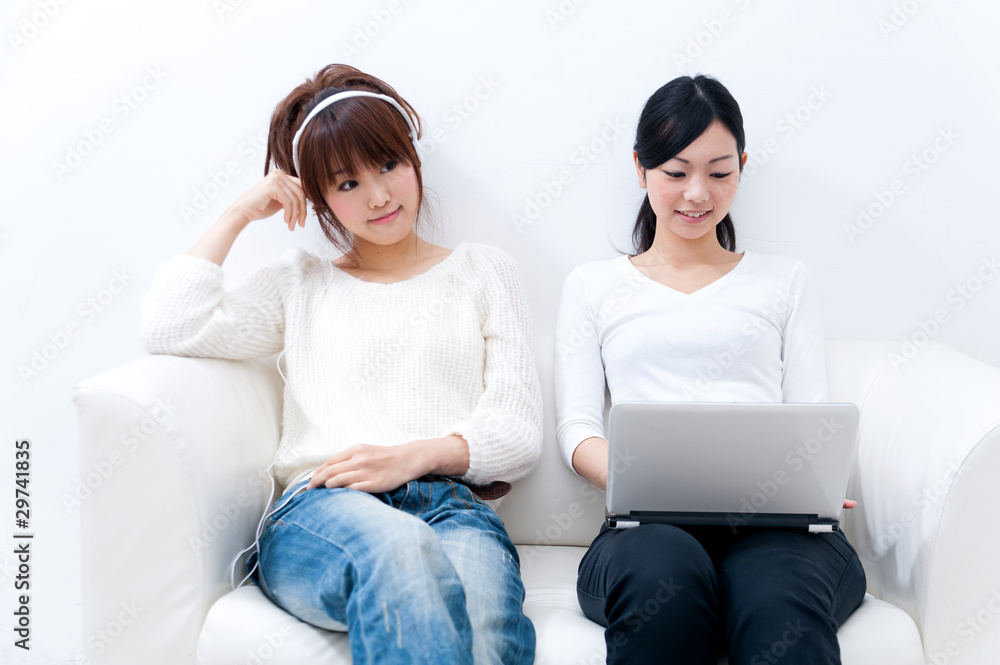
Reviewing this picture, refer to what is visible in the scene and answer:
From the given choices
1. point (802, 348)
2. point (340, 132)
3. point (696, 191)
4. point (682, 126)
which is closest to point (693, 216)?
point (696, 191)

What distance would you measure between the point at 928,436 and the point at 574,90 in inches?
36.8

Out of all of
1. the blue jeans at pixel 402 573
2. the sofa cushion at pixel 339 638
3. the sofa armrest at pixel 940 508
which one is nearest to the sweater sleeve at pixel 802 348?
the sofa armrest at pixel 940 508

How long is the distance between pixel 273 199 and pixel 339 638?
2.58 feet

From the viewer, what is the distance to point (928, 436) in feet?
3.86

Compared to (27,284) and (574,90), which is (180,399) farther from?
(574,90)

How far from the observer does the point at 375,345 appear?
4.35 feet

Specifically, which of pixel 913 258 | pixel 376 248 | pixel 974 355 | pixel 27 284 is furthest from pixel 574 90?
pixel 27 284

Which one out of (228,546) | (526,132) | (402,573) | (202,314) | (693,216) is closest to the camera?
(402,573)

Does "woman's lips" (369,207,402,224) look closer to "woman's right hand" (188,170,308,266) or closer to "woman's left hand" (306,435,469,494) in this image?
"woman's right hand" (188,170,308,266)

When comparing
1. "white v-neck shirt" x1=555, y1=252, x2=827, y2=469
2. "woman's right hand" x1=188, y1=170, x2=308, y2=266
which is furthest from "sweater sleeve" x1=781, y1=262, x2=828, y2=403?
"woman's right hand" x1=188, y1=170, x2=308, y2=266

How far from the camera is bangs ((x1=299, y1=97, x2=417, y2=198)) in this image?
1.29m

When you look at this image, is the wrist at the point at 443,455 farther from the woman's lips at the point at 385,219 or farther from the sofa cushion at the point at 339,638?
the woman's lips at the point at 385,219

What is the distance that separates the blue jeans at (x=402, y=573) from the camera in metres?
0.88

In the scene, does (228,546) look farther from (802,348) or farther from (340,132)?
(802,348)
